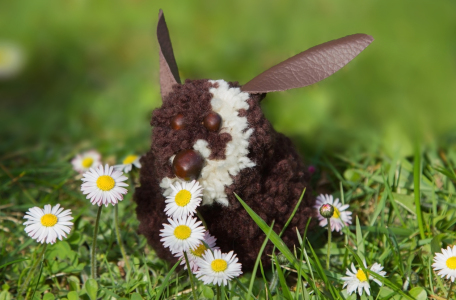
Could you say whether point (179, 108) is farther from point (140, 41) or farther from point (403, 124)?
point (140, 41)

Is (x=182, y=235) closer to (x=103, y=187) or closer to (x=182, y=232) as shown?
(x=182, y=232)

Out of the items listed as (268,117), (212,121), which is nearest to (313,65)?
(212,121)

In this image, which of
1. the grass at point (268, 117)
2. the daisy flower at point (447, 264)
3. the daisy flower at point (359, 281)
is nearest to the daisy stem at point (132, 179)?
the grass at point (268, 117)

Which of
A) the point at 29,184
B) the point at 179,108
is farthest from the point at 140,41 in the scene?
the point at 179,108

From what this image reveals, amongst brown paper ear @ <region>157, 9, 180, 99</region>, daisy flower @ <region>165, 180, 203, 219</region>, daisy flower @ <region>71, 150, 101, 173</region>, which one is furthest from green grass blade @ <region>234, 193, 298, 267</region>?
daisy flower @ <region>71, 150, 101, 173</region>

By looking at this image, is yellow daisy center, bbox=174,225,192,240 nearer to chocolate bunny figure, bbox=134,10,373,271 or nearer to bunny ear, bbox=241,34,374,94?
chocolate bunny figure, bbox=134,10,373,271
